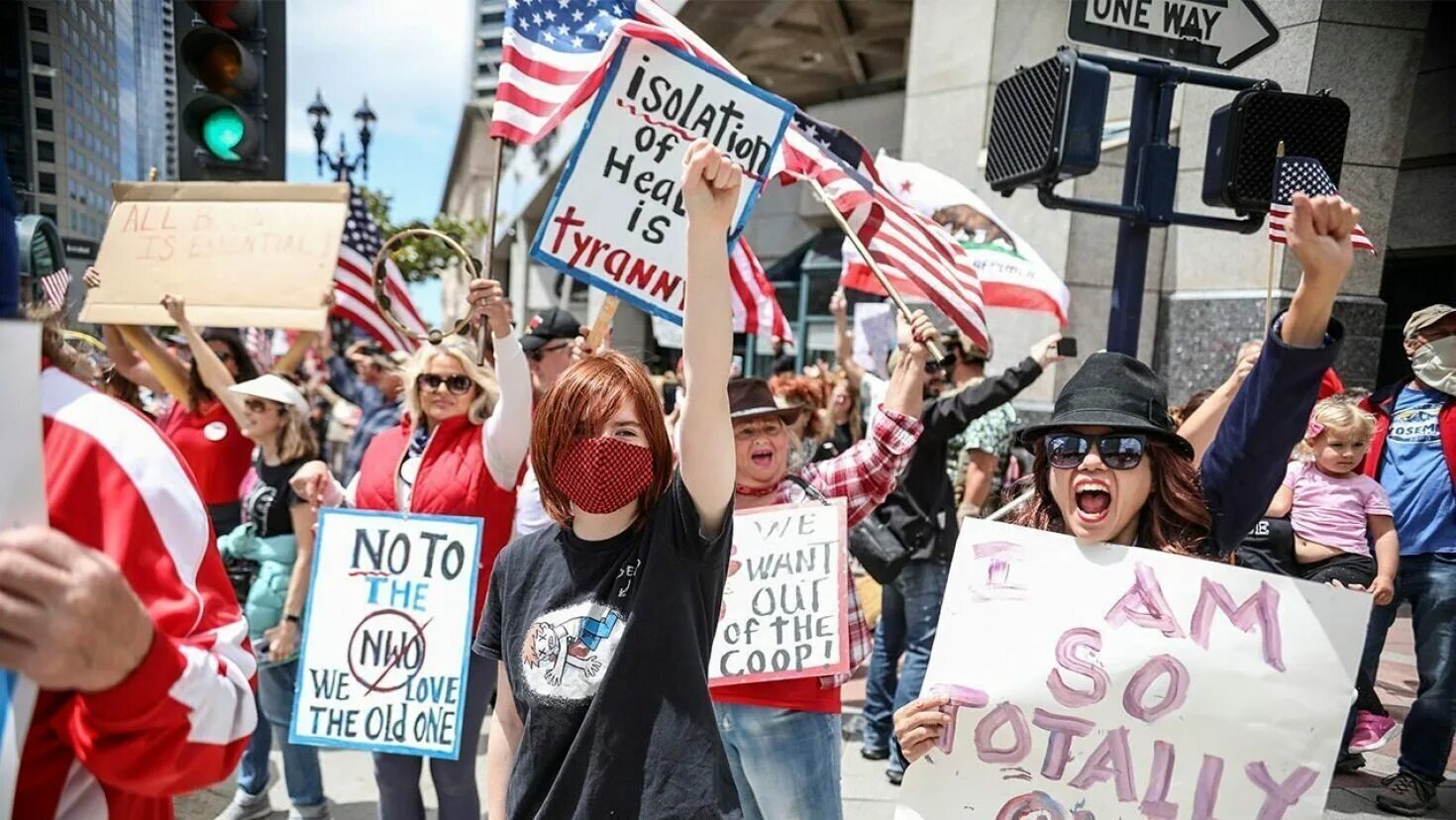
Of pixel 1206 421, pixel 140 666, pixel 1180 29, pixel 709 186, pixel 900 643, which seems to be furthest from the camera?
pixel 900 643

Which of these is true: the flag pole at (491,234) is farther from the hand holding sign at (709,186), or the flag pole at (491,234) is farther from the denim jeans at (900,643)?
the denim jeans at (900,643)

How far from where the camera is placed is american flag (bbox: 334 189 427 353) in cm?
585

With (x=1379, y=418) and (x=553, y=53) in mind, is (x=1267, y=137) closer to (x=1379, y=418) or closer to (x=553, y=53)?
(x=1379, y=418)

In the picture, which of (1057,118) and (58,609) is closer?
(58,609)

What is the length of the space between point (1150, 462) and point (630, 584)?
113cm

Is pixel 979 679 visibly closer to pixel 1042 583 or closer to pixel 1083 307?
pixel 1042 583

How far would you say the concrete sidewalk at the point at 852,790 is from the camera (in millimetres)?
4102

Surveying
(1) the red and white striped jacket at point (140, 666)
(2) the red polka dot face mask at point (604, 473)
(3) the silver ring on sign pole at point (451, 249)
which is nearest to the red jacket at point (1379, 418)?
(2) the red polka dot face mask at point (604, 473)

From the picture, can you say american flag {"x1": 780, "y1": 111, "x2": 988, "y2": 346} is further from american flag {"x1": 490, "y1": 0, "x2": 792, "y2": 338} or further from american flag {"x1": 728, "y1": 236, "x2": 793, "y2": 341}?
american flag {"x1": 728, "y1": 236, "x2": 793, "y2": 341}

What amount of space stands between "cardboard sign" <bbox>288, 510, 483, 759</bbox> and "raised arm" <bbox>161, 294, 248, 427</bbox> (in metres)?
1.01

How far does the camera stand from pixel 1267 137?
3.13m

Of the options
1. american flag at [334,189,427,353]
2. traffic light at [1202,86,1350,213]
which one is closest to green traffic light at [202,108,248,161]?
american flag at [334,189,427,353]

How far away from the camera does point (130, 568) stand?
112 cm

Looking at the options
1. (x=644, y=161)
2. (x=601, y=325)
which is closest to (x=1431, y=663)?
(x=601, y=325)
